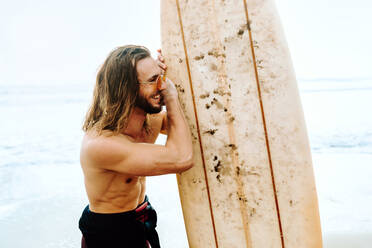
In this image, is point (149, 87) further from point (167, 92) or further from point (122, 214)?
point (122, 214)

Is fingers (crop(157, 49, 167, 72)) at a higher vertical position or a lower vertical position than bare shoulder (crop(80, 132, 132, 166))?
A: higher

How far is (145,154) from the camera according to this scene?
1376 mm

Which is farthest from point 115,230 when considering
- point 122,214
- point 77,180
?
point 77,180

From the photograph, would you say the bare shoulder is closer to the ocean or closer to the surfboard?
the surfboard

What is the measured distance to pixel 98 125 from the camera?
155 centimetres

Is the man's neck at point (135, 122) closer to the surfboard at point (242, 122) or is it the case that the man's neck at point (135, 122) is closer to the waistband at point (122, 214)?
the surfboard at point (242, 122)

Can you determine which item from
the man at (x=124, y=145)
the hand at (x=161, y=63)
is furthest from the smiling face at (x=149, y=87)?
the hand at (x=161, y=63)

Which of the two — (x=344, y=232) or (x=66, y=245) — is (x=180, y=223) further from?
(x=344, y=232)

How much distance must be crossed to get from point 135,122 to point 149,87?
Result: 0.75 ft

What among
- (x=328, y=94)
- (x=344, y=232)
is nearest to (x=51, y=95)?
(x=328, y=94)

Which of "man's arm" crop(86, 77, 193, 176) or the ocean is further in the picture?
the ocean

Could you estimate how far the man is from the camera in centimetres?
141

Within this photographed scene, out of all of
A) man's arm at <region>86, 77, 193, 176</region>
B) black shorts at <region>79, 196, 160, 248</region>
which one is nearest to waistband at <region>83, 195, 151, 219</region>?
black shorts at <region>79, 196, 160, 248</region>

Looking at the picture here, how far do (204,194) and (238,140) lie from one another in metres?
0.37
